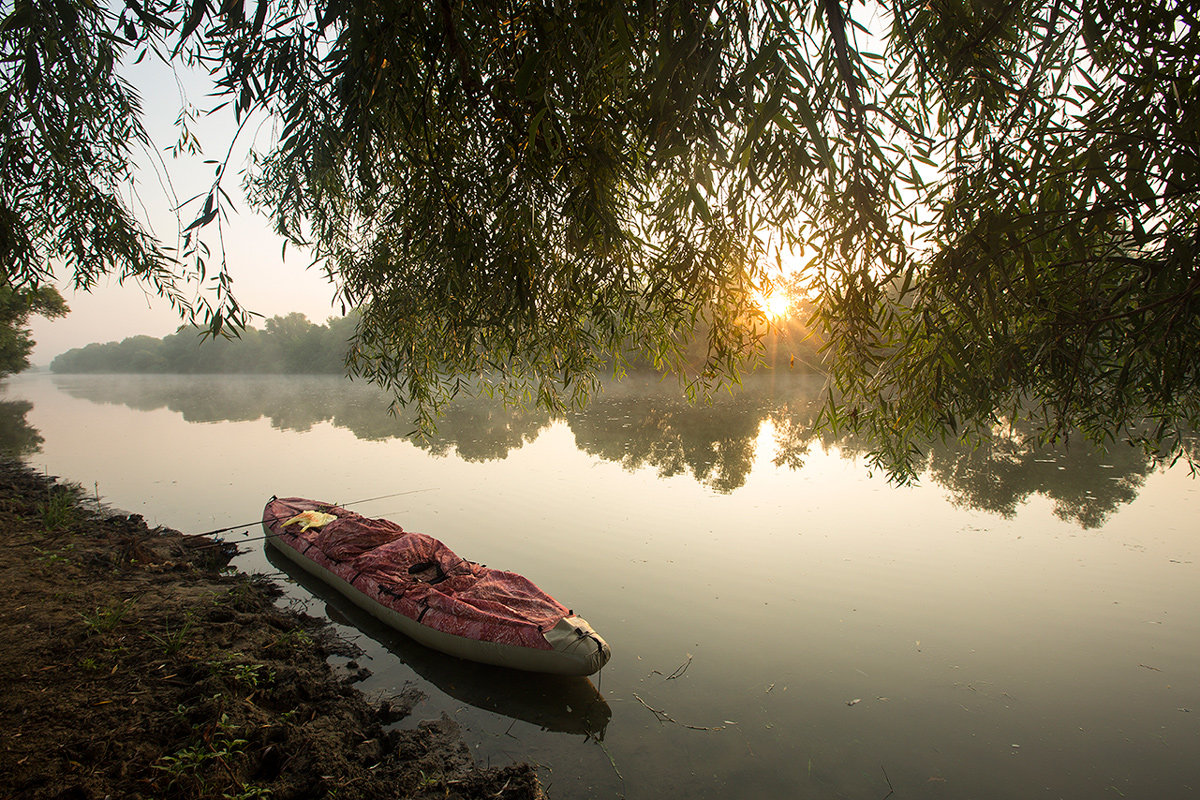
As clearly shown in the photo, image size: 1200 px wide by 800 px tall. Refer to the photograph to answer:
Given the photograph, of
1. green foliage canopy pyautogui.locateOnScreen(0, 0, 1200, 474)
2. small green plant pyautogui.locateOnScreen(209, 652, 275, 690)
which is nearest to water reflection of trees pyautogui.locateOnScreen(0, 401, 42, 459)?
small green plant pyautogui.locateOnScreen(209, 652, 275, 690)

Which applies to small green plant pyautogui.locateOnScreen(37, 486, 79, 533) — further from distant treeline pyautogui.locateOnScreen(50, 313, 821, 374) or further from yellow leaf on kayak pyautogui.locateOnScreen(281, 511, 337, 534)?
distant treeline pyautogui.locateOnScreen(50, 313, 821, 374)

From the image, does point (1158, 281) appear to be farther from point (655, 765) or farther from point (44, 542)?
point (44, 542)

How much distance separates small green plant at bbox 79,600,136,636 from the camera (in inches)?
142

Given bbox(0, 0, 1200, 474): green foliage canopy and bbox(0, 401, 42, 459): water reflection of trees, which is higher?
bbox(0, 0, 1200, 474): green foliage canopy

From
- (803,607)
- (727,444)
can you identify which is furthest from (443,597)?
(727,444)

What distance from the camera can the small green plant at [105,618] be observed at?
11.8 ft

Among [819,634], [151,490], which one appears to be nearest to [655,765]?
[819,634]

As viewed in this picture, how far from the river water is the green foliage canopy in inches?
84.9

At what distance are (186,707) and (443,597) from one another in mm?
1681

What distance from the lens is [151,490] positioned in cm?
918

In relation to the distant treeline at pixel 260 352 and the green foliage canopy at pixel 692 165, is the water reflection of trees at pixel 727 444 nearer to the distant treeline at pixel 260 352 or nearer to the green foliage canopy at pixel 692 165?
the green foliage canopy at pixel 692 165

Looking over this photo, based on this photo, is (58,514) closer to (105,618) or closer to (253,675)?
(105,618)

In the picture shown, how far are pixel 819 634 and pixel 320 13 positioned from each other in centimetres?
503

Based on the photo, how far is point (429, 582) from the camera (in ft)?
15.3
